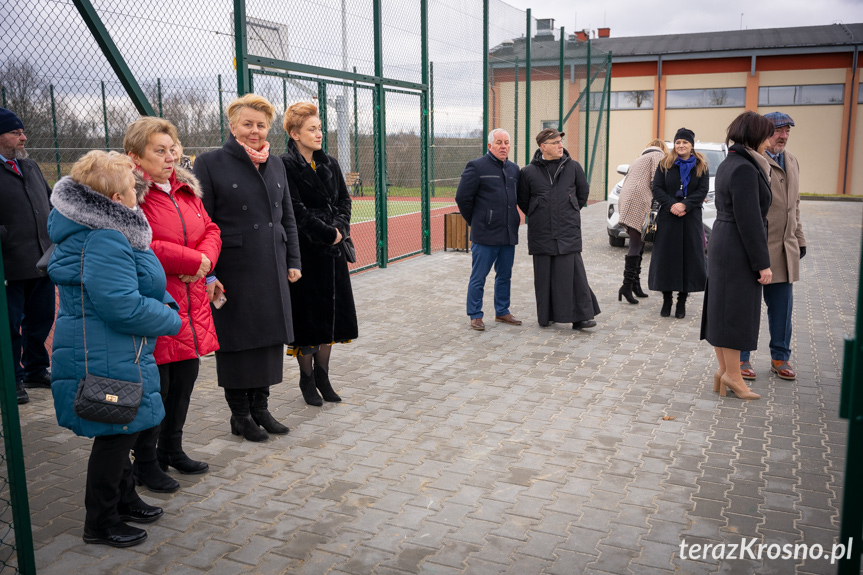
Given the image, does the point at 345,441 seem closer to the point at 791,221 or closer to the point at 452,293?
the point at 791,221

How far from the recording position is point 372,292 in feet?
30.1

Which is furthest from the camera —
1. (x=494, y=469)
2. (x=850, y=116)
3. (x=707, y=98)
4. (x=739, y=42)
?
(x=739, y=42)

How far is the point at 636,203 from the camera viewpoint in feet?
27.1

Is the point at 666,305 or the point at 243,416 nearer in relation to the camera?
the point at 243,416

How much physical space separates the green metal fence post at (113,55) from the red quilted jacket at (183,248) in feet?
7.05

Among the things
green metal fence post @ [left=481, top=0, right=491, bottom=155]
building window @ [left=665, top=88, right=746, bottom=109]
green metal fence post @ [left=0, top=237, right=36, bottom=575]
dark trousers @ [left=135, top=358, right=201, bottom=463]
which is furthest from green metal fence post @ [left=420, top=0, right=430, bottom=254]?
building window @ [left=665, top=88, right=746, bottom=109]

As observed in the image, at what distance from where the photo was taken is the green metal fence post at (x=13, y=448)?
276 centimetres

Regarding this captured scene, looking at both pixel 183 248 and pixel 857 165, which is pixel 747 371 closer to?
pixel 183 248

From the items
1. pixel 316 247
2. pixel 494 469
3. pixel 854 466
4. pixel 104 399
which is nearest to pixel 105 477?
pixel 104 399

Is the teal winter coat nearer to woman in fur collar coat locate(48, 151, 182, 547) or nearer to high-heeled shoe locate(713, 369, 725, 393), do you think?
woman in fur collar coat locate(48, 151, 182, 547)

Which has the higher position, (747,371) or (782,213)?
(782,213)

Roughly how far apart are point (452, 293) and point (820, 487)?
5.69 meters

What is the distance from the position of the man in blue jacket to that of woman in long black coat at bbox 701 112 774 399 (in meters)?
2.43

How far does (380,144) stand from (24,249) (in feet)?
19.7
